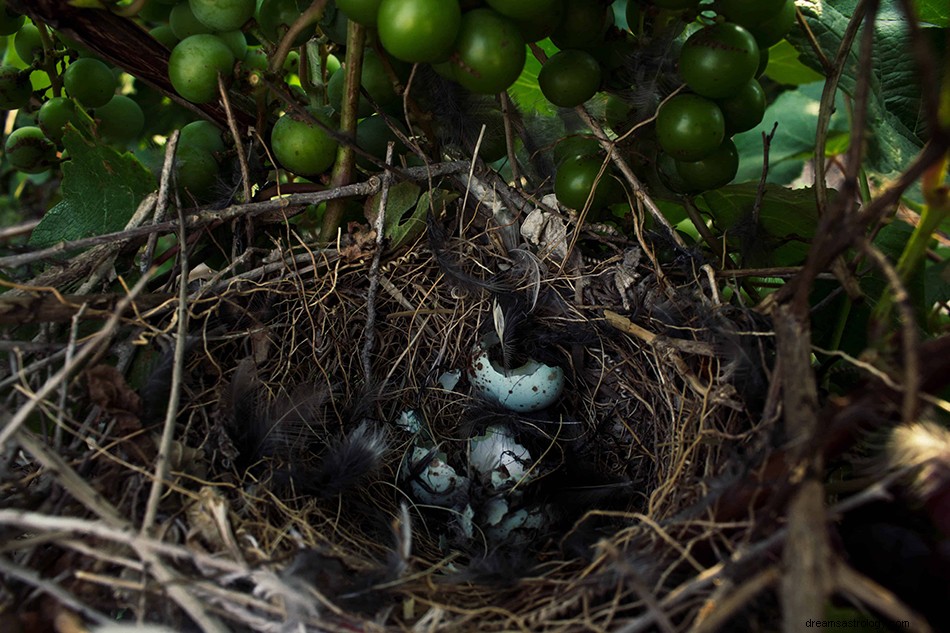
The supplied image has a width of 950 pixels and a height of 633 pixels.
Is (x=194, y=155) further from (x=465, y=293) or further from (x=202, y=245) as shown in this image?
(x=465, y=293)

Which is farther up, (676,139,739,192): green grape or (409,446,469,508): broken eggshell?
(676,139,739,192): green grape

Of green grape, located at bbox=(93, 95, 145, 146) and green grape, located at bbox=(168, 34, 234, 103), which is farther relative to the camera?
green grape, located at bbox=(93, 95, 145, 146)

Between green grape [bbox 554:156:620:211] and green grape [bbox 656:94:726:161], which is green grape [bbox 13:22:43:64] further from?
green grape [bbox 656:94:726:161]

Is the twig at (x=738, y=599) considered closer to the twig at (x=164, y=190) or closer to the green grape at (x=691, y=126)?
the green grape at (x=691, y=126)

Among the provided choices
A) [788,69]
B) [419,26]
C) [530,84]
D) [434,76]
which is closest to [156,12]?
[434,76]

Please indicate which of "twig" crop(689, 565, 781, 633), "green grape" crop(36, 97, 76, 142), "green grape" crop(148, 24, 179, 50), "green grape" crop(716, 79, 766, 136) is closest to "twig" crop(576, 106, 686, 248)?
"green grape" crop(716, 79, 766, 136)

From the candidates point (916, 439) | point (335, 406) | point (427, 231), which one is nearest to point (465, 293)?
point (427, 231)
